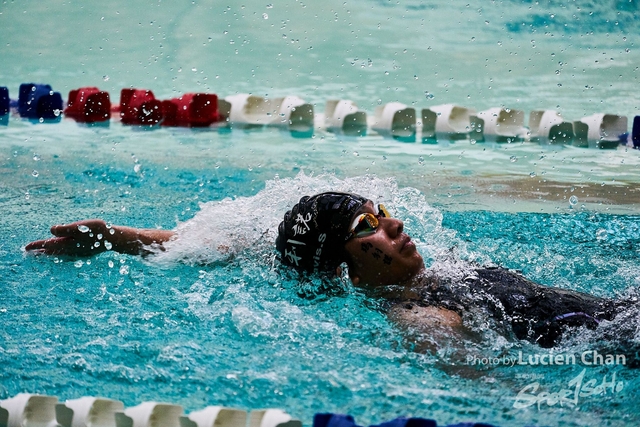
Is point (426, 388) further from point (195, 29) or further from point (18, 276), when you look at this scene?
point (195, 29)

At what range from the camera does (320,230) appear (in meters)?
2.55

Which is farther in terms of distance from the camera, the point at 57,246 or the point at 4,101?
the point at 4,101

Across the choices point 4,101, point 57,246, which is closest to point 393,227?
point 57,246

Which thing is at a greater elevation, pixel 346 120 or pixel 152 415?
pixel 346 120

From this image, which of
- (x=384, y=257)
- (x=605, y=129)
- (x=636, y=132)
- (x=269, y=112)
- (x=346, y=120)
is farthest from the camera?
(x=269, y=112)

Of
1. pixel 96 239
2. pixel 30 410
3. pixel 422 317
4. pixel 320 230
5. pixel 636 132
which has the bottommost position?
pixel 30 410

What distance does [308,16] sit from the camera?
8.16 metres

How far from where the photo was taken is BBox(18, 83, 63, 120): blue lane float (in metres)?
6.12

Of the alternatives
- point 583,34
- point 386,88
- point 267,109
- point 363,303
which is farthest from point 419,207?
point 583,34

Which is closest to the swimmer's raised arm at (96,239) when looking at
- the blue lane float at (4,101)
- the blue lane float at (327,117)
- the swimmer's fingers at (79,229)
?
the swimmer's fingers at (79,229)

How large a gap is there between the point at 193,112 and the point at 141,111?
1.37 feet

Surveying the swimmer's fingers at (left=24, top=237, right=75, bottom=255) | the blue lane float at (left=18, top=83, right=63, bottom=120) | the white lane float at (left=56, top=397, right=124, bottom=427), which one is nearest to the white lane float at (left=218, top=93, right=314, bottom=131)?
the blue lane float at (left=18, top=83, right=63, bottom=120)

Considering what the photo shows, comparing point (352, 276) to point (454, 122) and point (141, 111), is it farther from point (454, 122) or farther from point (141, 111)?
point (141, 111)

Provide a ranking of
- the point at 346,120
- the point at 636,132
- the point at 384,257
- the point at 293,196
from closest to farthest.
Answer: the point at 384,257, the point at 293,196, the point at 636,132, the point at 346,120
